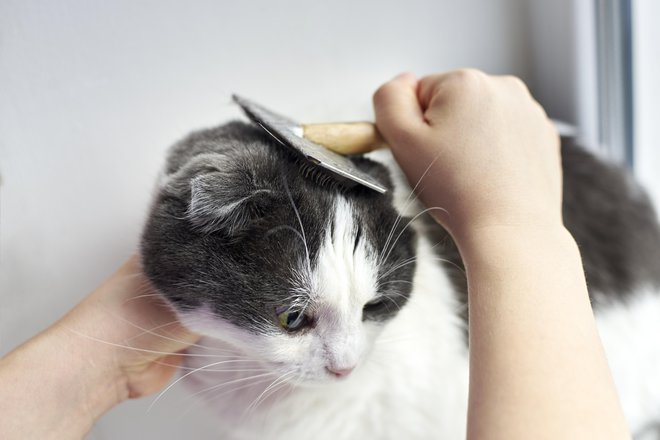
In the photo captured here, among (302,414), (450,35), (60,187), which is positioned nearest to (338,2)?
(450,35)

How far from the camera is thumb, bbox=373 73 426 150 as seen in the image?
0.91 m

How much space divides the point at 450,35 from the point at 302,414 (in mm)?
974

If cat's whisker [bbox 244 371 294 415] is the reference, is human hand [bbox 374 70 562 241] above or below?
above

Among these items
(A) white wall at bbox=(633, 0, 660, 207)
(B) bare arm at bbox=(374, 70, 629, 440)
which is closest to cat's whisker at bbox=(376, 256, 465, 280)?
(B) bare arm at bbox=(374, 70, 629, 440)

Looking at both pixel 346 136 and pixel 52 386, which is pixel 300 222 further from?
pixel 52 386

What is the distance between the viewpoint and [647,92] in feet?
4.82

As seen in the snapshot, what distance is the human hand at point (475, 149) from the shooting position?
825 mm

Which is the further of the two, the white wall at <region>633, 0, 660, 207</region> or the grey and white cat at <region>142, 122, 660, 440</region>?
the white wall at <region>633, 0, 660, 207</region>

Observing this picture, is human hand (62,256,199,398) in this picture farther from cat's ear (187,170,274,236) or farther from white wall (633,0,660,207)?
white wall (633,0,660,207)

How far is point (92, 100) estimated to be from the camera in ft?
3.52

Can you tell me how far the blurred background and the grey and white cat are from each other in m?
0.15

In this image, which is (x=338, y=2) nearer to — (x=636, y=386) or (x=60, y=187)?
(x=60, y=187)

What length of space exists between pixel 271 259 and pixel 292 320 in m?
0.10

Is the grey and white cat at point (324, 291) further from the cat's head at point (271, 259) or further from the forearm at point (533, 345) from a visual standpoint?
the forearm at point (533, 345)
